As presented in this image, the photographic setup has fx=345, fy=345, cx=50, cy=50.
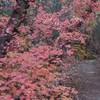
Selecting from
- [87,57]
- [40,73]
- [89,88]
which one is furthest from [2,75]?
[87,57]

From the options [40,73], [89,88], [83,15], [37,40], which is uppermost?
[83,15]

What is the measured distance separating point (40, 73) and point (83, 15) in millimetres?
6599

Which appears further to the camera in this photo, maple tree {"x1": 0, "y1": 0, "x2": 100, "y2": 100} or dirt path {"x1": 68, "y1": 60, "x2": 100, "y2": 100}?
dirt path {"x1": 68, "y1": 60, "x2": 100, "y2": 100}

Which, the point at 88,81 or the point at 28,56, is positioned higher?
the point at 28,56

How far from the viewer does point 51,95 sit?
10664 mm

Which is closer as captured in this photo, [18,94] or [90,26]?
[18,94]

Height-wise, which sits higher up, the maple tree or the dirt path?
the maple tree

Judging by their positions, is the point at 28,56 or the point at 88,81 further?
the point at 88,81

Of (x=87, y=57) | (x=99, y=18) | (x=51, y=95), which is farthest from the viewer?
(x=99, y=18)

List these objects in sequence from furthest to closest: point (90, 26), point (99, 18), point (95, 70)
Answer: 1. point (99, 18)
2. point (90, 26)
3. point (95, 70)

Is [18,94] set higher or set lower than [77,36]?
lower

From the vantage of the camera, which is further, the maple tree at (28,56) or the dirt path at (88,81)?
the dirt path at (88,81)

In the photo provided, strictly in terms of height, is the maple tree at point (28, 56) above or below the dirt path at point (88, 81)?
above

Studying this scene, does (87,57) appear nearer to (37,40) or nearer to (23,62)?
(37,40)
